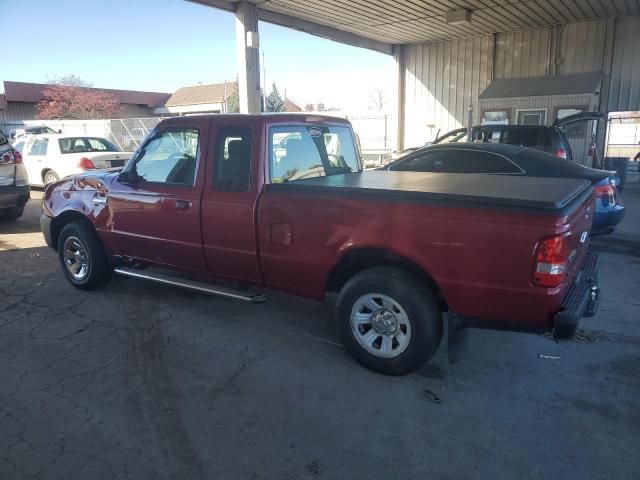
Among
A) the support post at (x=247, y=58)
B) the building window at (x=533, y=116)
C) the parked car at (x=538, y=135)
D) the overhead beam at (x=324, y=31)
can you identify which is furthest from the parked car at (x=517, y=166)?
the building window at (x=533, y=116)

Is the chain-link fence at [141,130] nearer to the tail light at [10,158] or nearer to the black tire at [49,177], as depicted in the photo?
the black tire at [49,177]

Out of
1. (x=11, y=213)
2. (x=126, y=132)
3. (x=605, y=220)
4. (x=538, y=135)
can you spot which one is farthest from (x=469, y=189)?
(x=126, y=132)

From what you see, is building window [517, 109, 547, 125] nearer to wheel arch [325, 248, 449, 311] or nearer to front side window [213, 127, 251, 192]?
front side window [213, 127, 251, 192]

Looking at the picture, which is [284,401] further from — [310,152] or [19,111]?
[19,111]

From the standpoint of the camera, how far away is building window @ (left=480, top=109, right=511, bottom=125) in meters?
16.1

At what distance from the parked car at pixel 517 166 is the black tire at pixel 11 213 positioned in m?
7.43

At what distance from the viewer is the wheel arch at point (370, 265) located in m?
3.52

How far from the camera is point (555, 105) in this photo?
15.0 metres

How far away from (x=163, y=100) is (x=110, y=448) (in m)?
49.1

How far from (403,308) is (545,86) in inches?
581

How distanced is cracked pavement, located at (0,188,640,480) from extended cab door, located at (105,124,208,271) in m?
0.68

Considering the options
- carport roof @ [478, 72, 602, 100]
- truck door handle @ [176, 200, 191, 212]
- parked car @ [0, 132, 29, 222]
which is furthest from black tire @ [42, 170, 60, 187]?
carport roof @ [478, 72, 602, 100]

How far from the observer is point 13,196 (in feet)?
30.8

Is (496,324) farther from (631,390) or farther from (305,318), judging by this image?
(305,318)
